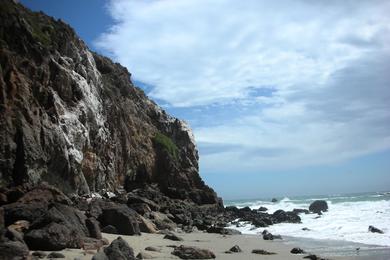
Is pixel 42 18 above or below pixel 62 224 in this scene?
above

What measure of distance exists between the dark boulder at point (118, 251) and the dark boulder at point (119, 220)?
772 cm

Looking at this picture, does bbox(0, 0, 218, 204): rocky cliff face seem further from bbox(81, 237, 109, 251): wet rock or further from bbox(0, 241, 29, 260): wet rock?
bbox(0, 241, 29, 260): wet rock

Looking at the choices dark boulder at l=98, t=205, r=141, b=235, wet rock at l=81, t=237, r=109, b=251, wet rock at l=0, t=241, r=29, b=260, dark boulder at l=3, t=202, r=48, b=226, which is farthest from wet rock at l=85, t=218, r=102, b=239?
wet rock at l=0, t=241, r=29, b=260

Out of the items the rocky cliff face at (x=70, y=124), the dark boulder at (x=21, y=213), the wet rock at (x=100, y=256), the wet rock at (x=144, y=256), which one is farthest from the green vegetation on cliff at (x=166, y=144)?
the wet rock at (x=100, y=256)

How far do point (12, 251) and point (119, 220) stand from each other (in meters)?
9.54

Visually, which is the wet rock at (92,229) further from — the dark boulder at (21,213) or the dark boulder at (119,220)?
the dark boulder at (119,220)

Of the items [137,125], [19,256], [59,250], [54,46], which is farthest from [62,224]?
[137,125]

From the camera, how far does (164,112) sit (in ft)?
227

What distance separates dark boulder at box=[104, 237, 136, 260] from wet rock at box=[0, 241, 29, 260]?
7.34ft

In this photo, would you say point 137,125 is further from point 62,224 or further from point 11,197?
point 62,224

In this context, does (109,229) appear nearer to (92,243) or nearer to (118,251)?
(92,243)

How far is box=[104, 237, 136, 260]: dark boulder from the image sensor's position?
1222cm

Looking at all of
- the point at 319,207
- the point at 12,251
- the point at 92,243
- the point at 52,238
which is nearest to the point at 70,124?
the point at 92,243

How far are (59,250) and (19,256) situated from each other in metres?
2.43
